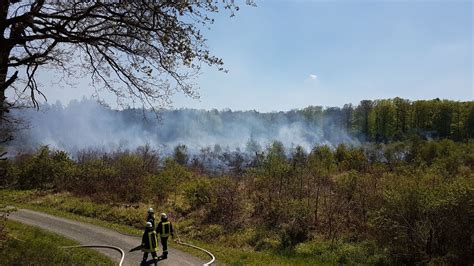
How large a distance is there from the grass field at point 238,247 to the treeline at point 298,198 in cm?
44

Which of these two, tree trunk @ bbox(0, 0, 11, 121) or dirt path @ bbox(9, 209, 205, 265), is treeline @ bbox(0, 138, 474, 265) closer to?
dirt path @ bbox(9, 209, 205, 265)

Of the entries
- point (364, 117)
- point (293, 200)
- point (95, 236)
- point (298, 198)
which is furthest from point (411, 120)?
point (95, 236)

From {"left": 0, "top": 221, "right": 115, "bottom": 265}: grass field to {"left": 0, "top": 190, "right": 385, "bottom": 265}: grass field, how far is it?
1.51 metres

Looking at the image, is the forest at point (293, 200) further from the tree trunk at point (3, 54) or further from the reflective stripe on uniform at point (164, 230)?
the tree trunk at point (3, 54)

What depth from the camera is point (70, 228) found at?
18.9 meters

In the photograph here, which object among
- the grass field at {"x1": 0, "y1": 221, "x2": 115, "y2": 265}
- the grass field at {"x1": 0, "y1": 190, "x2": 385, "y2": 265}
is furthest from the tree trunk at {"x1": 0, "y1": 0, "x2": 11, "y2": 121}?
the grass field at {"x1": 0, "y1": 190, "x2": 385, "y2": 265}

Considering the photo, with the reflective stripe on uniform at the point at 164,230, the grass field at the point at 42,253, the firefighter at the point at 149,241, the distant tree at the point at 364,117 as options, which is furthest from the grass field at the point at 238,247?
the distant tree at the point at 364,117

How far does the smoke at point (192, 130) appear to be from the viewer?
355ft

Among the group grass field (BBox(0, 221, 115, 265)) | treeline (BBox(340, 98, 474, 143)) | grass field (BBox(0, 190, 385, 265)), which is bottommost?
grass field (BBox(0, 190, 385, 265))

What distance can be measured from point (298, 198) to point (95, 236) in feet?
32.3

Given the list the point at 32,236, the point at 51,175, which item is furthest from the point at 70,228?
the point at 51,175

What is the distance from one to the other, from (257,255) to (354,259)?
3493 mm

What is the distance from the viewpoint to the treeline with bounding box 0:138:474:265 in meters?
13.6

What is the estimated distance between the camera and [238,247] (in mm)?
17344
